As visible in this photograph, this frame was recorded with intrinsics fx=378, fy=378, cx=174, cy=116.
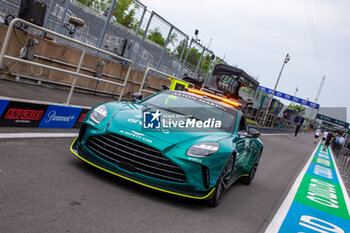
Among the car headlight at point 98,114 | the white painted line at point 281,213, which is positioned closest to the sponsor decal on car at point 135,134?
the car headlight at point 98,114

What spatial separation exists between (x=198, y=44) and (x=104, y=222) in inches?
675

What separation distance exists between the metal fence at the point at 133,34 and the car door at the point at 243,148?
7626 mm

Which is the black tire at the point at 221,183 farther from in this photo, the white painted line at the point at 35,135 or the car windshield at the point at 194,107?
the white painted line at the point at 35,135

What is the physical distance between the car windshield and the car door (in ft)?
0.74

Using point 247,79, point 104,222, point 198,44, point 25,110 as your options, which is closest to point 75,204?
point 104,222

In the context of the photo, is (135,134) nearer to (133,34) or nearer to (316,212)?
(316,212)

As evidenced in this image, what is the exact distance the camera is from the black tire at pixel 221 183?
498 cm

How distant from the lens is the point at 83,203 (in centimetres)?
380

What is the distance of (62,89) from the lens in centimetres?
1311

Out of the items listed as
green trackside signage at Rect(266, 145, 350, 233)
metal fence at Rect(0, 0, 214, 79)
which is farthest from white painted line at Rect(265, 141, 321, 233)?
metal fence at Rect(0, 0, 214, 79)

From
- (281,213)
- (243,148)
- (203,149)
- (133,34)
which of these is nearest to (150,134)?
(203,149)

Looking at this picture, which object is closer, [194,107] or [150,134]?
[150,134]

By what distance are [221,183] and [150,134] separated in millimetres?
1243

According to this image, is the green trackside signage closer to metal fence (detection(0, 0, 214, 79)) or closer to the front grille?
the front grille
